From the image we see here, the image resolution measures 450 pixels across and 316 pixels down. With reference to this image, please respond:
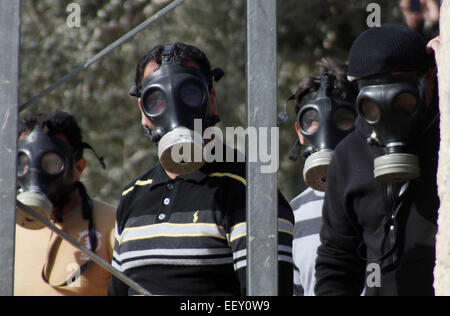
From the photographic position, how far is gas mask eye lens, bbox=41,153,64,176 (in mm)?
4648

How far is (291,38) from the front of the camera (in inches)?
372

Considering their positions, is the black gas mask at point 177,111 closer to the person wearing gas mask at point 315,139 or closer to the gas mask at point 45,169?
the person wearing gas mask at point 315,139

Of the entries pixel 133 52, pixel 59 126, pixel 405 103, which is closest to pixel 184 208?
pixel 405 103

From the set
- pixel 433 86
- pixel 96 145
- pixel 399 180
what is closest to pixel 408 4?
pixel 433 86

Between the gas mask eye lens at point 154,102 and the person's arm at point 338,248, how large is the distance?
2.07ft

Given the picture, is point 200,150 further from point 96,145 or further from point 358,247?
point 96,145

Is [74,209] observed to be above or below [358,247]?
above

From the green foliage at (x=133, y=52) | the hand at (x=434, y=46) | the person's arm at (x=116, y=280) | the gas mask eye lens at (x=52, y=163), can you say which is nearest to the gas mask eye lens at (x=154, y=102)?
the person's arm at (x=116, y=280)

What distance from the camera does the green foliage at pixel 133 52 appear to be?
29.5ft

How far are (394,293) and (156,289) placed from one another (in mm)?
773

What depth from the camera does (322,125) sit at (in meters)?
4.41

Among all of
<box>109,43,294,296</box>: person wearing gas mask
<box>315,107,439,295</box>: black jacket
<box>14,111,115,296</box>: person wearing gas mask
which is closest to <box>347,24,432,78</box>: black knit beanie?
<box>315,107,439,295</box>: black jacket

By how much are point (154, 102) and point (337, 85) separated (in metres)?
1.25
